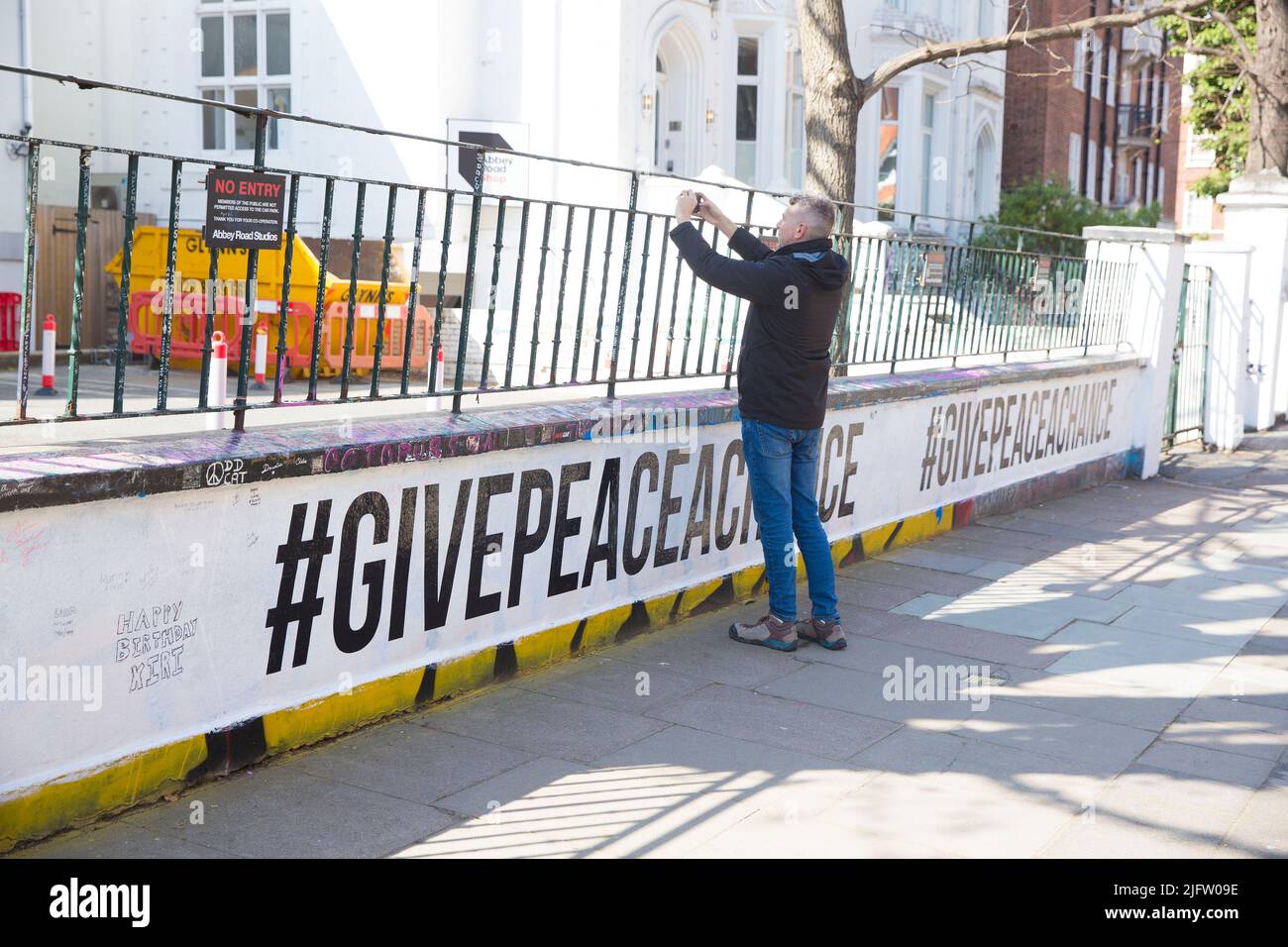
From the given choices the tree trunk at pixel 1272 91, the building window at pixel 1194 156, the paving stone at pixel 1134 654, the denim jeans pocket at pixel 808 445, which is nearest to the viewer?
the denim jeans pocket at pixel 808 445

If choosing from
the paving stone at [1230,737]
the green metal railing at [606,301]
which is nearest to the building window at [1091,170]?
the green metal railing at [606,301]

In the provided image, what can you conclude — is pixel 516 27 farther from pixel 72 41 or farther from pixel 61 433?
pixel 61 433

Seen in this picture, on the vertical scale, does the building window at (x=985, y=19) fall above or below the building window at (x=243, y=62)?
above

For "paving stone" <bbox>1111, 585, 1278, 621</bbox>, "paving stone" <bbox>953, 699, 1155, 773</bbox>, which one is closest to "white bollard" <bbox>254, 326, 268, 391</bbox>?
"paving stone" <bbox>1111, 585, 1278, 621</bbox>

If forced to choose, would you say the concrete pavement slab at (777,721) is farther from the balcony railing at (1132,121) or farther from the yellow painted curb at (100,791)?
the balcony railing at (1132,121)

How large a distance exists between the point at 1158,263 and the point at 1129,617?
6.55 metres

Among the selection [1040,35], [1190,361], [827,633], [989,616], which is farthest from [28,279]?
[1190,361]

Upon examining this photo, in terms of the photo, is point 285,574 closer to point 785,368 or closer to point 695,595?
point 785,368

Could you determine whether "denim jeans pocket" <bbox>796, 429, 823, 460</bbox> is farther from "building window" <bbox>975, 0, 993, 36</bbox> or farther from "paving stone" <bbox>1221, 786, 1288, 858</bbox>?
"building window" <bbox>975, 0, 993, 36</bbox>

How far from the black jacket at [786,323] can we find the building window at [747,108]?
17.1 meters

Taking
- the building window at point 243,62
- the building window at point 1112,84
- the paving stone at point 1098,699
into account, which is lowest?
the paving stone at point 1098,699

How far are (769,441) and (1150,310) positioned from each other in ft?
27.4

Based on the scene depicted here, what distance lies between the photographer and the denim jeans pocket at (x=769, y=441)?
6320 mm
